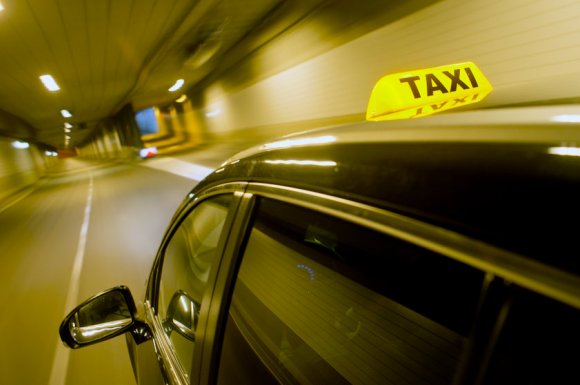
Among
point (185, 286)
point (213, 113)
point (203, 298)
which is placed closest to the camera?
point (203, 298)

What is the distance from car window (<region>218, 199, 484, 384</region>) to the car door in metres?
0.14

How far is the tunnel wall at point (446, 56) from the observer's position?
16.2 feet

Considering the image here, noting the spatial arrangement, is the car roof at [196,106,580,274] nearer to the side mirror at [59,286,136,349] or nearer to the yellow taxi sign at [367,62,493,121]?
the yellow taxi sign at [367,62,493,121]

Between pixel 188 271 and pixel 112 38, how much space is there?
1224cm

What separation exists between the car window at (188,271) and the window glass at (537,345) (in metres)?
1.02

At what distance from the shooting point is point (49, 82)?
49.5ft

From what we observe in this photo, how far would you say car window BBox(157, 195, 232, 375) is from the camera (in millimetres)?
1529

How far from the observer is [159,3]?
9.46m

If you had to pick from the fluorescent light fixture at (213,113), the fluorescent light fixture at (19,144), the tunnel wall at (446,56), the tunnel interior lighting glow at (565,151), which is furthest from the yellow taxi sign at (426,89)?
the fluorescent light fixture at (19,144)

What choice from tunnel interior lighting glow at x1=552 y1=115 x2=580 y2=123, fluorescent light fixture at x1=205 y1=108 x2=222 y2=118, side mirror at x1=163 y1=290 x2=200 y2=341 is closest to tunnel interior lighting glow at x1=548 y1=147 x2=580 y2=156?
tunnel interior lighting glow at x1=552 y1=115 x2=580 y2=123

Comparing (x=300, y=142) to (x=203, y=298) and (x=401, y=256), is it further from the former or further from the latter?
(x=203, y=298)

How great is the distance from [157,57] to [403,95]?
16.1 meters

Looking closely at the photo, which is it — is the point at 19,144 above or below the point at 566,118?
below

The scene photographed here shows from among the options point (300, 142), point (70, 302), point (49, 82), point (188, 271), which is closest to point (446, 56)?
point (188, 271)
